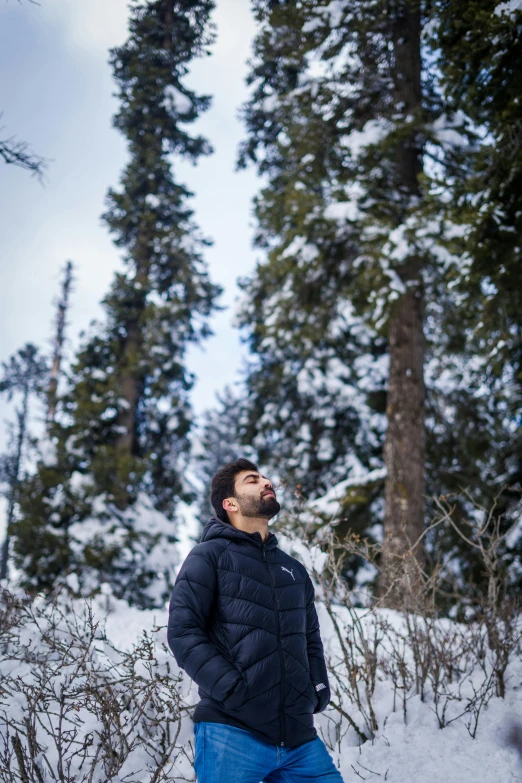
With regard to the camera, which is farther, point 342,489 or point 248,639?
point 342,489

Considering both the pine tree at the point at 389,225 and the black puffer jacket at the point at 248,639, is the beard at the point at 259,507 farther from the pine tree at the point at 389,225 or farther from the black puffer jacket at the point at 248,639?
the pine tree at the point at 389,225

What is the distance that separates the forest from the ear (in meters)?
1.00

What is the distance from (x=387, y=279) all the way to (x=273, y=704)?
18.6 feet

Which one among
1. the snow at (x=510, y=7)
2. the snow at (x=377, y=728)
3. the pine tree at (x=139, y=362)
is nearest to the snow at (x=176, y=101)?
the pine tree at (x=139, y=362)

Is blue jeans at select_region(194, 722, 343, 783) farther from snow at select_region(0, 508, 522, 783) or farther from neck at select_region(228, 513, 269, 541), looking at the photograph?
neck at select_region(228, 513, 269, 541)

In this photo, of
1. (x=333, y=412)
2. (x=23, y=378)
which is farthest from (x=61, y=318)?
(x=333, y=412)

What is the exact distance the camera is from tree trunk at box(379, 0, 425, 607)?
6.48 metres

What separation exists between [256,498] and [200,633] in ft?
2.09

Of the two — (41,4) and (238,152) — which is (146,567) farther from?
(238,152)

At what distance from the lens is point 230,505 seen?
2559 millimetres

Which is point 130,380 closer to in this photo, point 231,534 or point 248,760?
point 231,534

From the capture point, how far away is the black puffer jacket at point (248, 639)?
6.67ft

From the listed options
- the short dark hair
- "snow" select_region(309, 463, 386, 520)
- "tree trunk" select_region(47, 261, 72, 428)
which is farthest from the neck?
"tree trunk" select_region(47, 261, 72, 428)

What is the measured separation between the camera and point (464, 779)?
2.91 meters
